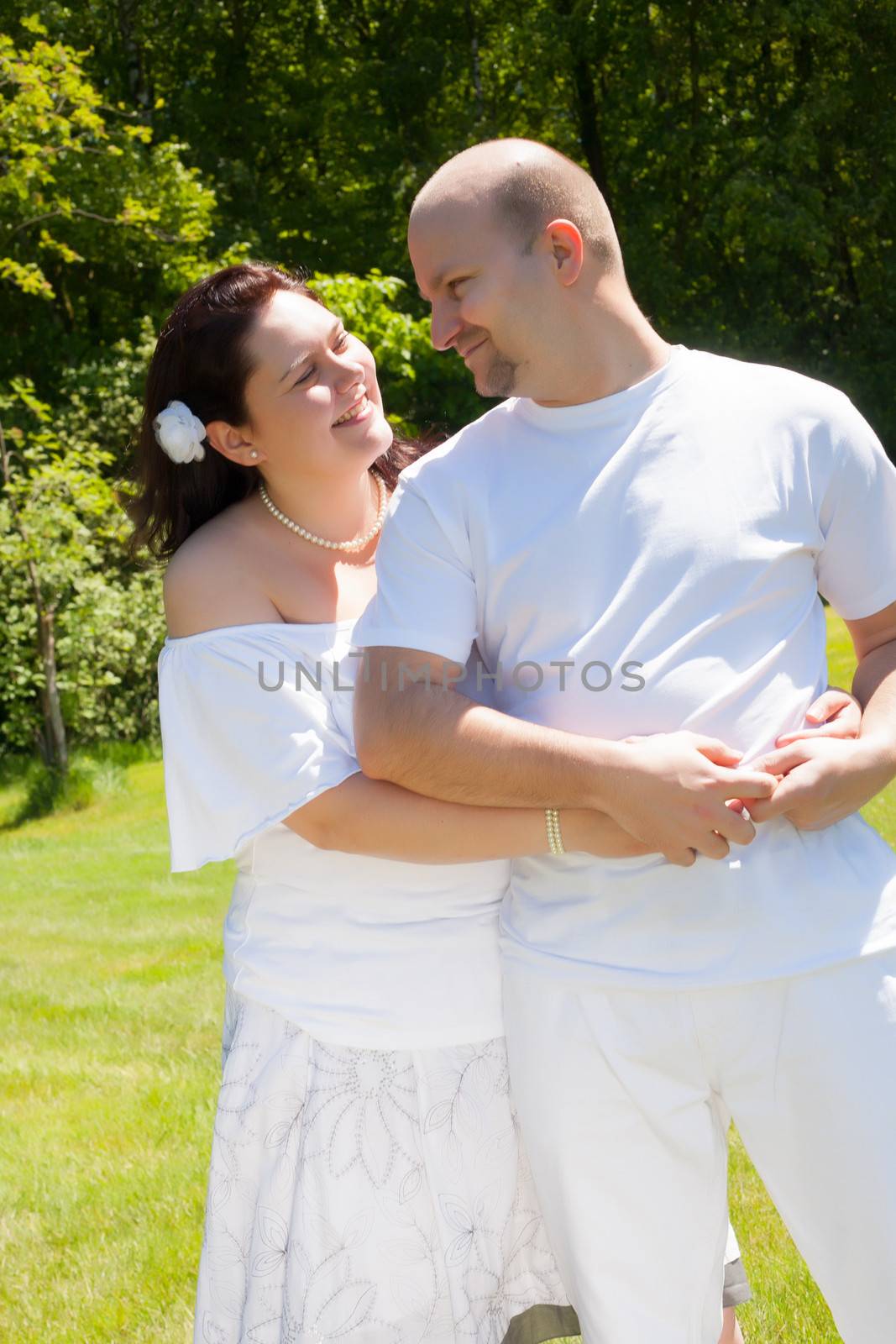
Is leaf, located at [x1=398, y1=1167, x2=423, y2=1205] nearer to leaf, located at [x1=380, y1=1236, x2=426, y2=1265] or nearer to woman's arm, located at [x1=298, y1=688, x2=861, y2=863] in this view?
leaf, located at [x1=380, y1=1236, x2=426, y2=1265]

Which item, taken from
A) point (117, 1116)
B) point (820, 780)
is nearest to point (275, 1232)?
point (820, 780)

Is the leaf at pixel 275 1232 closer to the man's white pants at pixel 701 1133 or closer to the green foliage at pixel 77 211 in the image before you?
the man's white pants at pixel 701 1133

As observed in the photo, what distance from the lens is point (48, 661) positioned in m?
11.9

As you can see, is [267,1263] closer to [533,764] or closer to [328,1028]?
[328,1028]

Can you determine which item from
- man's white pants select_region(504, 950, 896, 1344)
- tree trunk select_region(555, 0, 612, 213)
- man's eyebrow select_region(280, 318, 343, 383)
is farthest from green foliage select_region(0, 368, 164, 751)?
tree trunk select_region(555, 0, 612, 213)

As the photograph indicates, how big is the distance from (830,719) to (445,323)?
0.83 m

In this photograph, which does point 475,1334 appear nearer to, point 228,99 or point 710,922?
point 710,922

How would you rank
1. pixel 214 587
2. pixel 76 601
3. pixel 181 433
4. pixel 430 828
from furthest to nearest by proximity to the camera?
pixel 76 601, pixel 181 433, pixel 214 587, pixel 430 828

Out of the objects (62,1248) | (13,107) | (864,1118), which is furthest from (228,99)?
(864,1118)

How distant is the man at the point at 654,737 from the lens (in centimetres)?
191

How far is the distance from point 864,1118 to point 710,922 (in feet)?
1.09

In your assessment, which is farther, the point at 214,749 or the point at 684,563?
the point at 214,749

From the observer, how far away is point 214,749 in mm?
2289

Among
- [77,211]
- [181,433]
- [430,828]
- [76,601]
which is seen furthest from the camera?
[76,601]
